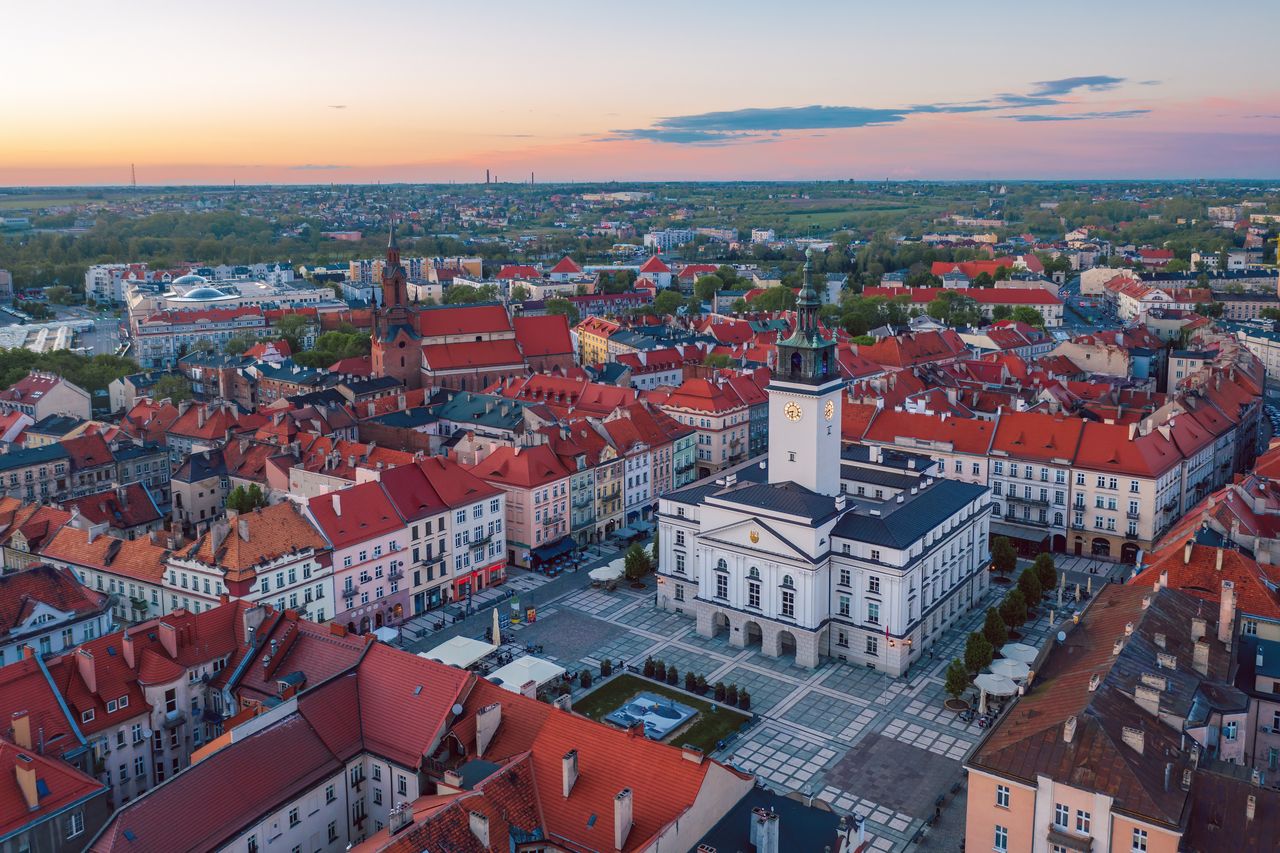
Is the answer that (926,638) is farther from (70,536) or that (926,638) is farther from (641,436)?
(70,536)

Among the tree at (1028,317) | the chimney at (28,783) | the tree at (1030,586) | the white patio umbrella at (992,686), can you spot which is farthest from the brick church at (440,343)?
the chimney at (28,783)

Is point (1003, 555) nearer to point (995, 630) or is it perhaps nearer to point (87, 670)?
point (995, 630)

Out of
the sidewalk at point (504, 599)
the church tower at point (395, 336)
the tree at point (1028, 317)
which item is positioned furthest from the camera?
the tree at point (1028, 317)

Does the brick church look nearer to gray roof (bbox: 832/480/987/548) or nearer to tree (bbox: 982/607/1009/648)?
gray roof (bbox: 832/480/987/548)

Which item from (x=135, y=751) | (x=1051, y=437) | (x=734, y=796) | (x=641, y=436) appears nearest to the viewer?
(x=734, y=796)

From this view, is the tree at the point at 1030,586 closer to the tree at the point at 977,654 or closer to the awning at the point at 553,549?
the tree at the point at 977,654

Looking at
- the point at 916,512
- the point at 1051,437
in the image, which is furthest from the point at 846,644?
the point at 1051,437
